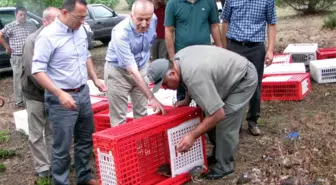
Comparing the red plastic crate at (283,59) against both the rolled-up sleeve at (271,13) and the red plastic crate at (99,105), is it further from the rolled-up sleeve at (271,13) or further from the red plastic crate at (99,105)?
the red plastic crate at (99,105)

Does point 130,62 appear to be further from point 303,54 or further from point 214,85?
point 303,54

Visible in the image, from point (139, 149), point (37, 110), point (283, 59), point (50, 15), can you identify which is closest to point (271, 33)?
point (139, 149)

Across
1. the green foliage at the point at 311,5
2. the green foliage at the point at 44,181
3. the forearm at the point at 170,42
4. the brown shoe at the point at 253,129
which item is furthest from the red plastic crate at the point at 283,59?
the green foliage at the point at 311,5

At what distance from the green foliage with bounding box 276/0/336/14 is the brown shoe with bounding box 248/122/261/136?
14.1 m

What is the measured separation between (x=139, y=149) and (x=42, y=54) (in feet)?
3.65

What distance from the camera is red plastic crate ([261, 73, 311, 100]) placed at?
22.4 feet

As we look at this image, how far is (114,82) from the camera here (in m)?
4.70

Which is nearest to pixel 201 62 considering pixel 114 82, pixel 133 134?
pixel 133 134

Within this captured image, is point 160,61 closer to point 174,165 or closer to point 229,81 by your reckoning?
point 229,81

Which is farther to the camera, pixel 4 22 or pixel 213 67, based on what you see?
pixel 4 22

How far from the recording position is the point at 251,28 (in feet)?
17.3

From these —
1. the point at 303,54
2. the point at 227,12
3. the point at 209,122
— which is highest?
the point at 227,12

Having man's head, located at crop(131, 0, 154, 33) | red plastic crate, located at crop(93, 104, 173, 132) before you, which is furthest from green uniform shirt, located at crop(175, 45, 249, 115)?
red plastic crate, located at crop(93, 104, 173, 132)

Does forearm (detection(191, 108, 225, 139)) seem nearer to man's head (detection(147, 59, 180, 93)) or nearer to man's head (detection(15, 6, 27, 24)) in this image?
man's head (detection(147, 59, 180, 93))
